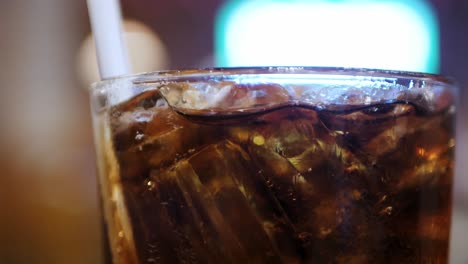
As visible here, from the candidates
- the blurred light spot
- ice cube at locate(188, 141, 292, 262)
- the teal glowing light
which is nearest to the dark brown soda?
ice cube at locate(188, 141, 292, 262)

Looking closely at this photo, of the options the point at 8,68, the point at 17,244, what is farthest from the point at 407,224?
the point at 8,68

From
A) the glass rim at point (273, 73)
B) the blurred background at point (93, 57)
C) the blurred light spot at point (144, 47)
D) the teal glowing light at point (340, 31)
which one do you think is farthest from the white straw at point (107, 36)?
the teal glowing light at point (340, 31)

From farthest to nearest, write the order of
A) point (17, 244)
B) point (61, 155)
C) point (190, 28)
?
1. point (190, 28)
2. point (61, 155)
3. point (17, 244)

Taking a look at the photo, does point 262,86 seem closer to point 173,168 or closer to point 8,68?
point 173,168

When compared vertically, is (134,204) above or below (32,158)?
above

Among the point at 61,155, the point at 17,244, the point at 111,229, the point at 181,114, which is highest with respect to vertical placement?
the point at 181,114

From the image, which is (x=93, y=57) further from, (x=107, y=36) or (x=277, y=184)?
(x=277, y=184)
